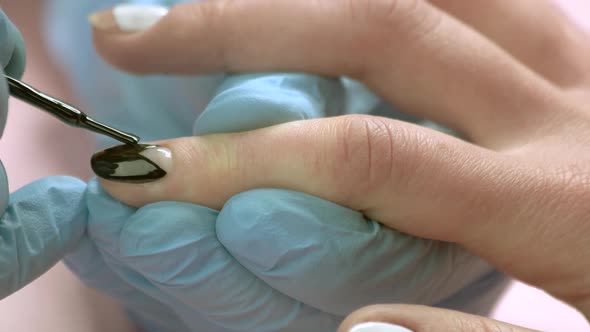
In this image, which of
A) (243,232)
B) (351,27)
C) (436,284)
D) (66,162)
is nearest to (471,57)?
(351,27)

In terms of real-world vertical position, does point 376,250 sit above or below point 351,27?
below

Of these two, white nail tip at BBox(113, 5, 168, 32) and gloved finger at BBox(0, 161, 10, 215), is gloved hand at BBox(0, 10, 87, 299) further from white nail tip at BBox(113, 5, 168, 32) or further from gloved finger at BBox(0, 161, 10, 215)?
white nail tip at BBox(113, 5, 168, 32)

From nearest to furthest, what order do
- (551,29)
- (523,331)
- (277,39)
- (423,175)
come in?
(523,331) → (423,175) → (277,39) → (551,29)

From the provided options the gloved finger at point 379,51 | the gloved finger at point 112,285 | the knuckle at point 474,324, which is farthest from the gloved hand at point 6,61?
the knuckle at point 474,324

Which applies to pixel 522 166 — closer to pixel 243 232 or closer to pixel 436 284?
pixel 436 284

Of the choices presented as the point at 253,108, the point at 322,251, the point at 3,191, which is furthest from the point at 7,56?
the point at 322,251
